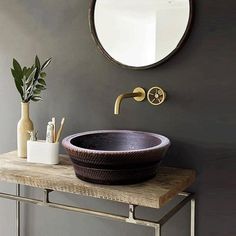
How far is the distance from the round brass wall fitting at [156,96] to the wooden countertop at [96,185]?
0.95ft

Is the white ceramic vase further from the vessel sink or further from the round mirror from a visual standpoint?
the round mirror

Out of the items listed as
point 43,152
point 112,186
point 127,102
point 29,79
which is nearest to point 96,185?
point 112,186

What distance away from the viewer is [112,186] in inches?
59.0

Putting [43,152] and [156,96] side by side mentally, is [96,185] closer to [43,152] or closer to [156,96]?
[43,152]

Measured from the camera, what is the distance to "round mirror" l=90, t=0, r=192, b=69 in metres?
1.73

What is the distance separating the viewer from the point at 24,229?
2260mm

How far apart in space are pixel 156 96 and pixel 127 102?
0.49 feet

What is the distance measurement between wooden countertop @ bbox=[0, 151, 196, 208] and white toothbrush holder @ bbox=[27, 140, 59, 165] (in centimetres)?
3

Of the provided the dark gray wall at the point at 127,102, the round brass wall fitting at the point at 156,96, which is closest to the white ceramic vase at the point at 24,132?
the dark gray wall at the point at 127,102

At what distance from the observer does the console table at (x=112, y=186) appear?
1.44 meters

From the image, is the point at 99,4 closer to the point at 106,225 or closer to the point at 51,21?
the point at 51,21

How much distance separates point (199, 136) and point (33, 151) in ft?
2.34

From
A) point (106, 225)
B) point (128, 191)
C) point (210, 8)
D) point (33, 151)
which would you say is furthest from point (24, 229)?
point (210, 8)

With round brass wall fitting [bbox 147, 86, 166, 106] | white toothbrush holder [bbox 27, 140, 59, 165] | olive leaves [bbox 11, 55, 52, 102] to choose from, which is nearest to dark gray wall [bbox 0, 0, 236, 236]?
round brass wall fitting [bbox 147, 86, 166, 106]
